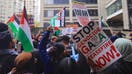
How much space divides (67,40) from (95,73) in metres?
0.99

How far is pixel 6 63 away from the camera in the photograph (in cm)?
397

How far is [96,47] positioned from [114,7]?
1750 inches

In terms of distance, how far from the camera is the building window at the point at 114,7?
43562 mm

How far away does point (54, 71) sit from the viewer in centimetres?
418

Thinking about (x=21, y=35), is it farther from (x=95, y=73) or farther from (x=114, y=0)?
(x=114, y=0)

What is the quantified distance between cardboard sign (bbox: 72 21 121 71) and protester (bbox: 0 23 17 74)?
0.86m

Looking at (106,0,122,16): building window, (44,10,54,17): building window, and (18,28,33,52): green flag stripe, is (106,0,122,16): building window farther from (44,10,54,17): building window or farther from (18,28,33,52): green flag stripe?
(18,28,33,52): green flag stripe

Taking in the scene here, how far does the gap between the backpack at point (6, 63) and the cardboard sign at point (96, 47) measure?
2.95 feet

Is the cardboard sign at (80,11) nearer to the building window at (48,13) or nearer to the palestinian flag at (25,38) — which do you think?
the palestinian flag at (25,38)

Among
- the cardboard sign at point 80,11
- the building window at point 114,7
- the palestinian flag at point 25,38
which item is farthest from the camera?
the building window at point 114,7

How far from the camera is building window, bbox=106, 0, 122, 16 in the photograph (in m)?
43.6

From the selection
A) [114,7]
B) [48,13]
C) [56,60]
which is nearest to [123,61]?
[56,60]

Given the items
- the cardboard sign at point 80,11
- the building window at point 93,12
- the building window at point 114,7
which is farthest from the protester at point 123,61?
the building window at point 93,12

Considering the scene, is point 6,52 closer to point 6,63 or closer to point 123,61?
point 6,63
